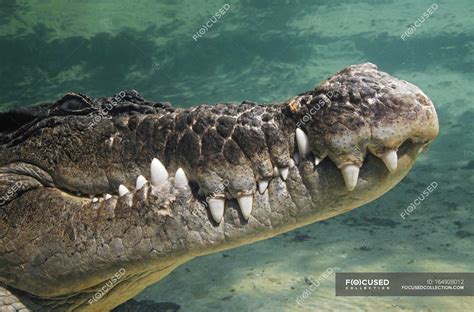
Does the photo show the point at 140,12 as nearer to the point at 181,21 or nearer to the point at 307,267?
the point at 181,21

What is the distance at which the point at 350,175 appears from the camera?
1950mm

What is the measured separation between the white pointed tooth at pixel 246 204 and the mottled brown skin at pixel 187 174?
28mm

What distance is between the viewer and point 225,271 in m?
5.73

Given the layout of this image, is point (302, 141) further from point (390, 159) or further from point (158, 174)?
point (158, 174)

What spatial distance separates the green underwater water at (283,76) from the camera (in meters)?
5.48

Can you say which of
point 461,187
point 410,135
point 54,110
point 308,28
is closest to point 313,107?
point 410,135

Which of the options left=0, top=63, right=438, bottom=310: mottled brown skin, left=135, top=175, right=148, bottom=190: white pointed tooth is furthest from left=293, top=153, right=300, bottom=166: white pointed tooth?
left=135, top=175, right=148, bottom=190: white pointed tooth

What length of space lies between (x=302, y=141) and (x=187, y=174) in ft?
1.90

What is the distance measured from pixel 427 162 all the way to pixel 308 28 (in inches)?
882

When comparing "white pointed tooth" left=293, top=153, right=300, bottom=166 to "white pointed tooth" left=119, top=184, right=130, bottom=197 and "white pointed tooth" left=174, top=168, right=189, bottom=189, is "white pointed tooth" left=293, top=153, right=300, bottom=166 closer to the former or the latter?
"white pointed tooth" left=174, top=168, right=189, bottom=189

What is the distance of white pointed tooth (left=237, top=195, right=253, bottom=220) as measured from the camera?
2.06 metres

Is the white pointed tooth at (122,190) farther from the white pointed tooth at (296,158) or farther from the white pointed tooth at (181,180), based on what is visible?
the white pointed tooth at (296,158)

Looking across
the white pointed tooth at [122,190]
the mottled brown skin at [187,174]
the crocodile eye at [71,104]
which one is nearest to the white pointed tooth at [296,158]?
the mottled brown skin at [187,174]

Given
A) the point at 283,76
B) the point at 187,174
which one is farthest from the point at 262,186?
the point at 283,76
